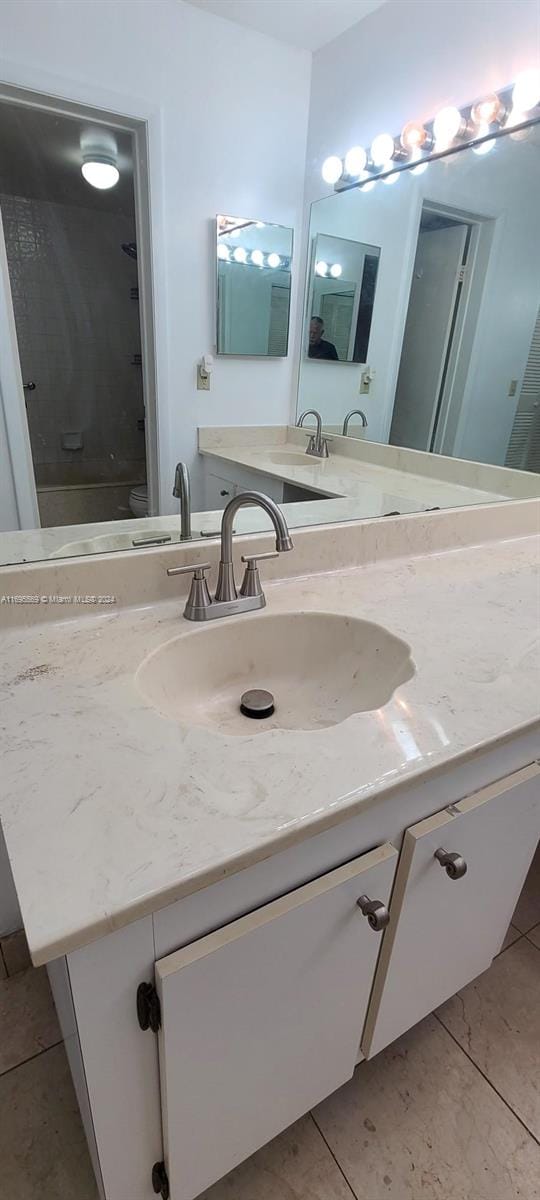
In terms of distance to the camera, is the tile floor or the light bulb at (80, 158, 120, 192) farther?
the tile floor

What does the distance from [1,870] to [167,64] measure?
1494 millimetres

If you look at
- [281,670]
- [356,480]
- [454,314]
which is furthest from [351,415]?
[281,670]

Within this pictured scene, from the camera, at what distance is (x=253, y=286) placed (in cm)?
107

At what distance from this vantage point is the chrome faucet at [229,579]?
92cm

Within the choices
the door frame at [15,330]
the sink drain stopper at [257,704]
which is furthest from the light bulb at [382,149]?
Answer: the sink drain stopper at [257,704]

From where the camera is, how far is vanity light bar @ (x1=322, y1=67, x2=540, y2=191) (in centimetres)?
126

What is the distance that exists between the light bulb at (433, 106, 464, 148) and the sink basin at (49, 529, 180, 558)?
4.18 ft

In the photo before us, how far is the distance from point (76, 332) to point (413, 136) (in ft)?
3.98

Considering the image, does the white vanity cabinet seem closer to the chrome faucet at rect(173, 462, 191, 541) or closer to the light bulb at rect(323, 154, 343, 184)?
the chrome faucet at rect(173, 462, 191, 541)

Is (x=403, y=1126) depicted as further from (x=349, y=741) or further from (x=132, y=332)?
(x=132, y=332)

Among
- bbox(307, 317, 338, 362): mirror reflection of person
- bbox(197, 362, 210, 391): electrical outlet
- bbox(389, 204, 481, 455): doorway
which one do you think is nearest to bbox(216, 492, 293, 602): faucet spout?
bbox(197, 362, 210, 391): electrical outlet

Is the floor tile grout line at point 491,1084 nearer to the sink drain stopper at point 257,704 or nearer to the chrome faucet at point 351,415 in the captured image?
the sink drain stopper at point 257,704

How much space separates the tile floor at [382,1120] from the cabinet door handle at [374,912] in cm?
63

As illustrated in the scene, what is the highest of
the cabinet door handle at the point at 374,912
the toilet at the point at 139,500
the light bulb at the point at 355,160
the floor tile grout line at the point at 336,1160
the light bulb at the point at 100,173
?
the light bulb at the point at 355,160
